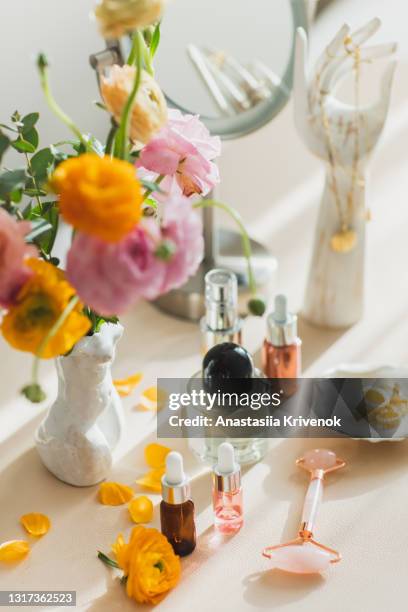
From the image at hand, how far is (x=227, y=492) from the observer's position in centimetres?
89

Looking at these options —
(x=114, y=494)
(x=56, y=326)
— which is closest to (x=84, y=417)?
(x=114, y=494)

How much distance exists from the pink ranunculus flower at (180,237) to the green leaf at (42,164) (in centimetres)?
18

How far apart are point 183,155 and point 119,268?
183 millimetres

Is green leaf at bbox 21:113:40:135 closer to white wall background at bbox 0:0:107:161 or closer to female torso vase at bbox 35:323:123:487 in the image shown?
female torso vase at bbox 35:323:123:487

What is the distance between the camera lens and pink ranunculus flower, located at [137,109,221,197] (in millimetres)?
755

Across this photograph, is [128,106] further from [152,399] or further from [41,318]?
[152,399]

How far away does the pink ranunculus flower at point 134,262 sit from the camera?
61 cm

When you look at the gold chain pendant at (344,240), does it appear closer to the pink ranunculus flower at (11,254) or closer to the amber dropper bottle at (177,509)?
the amber dropper bottle at (177,509)

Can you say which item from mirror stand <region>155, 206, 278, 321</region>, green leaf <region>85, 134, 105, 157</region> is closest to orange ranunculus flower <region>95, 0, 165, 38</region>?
green leaf <region>85, 134, 105, 157</region>

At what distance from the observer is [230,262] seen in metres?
1.24

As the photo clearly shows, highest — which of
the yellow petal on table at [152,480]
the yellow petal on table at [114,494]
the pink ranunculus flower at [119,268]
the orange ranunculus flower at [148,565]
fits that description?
the pink ranunculus flower at [119,268]

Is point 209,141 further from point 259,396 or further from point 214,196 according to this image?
point 214,196

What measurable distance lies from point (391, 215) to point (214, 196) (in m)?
0.27

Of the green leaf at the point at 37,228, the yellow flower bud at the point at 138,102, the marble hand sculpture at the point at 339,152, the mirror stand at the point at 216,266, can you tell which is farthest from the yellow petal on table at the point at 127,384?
the yellow flower bud at the point at 138,102
